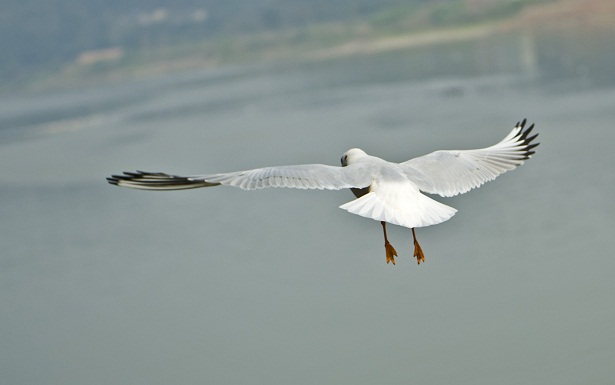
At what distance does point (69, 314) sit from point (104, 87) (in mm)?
49316

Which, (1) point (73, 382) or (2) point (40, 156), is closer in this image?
(1) point (73, 382)

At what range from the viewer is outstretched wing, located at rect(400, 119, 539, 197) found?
681 cm

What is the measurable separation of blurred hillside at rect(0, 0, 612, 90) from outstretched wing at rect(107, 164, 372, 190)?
121ft

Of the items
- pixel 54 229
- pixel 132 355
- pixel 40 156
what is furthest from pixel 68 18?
pixel 132 355

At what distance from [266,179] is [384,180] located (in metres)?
0.76

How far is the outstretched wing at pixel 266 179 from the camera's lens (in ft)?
21.5

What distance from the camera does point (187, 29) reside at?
289 ft

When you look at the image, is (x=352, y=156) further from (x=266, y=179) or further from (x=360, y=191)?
(x=266, y=179)

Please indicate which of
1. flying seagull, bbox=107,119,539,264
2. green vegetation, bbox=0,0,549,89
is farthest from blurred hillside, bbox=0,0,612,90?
flying seagull, bbox=107,119,539,264

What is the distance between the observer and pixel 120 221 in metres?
16.2

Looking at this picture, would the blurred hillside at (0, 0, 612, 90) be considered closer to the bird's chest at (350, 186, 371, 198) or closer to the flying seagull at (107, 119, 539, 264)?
the flying seagull at (107, 119, 539, 264)

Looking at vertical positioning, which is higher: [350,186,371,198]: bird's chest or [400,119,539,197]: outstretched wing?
[400,119,539,197]: outstretched wing

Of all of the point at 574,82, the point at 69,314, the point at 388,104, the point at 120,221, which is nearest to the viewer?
the point at 69,314

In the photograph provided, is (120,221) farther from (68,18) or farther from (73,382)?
(68,18)
